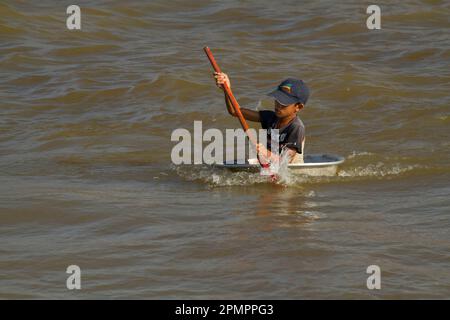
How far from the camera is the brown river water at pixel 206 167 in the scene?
5.57 meters

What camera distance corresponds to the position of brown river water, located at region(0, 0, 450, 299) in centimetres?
557

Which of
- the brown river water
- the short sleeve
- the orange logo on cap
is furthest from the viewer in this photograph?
the short sleeve

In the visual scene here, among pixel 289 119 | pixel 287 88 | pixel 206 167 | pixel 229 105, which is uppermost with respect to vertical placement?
pixel 287 88

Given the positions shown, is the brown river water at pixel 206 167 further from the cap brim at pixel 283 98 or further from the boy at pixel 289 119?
the cap brim at pixel 283 98

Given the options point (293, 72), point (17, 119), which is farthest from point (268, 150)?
point (293, 72)

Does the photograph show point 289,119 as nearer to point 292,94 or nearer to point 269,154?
point 292,94

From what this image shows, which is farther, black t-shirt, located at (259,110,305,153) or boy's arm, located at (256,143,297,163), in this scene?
black t-shirt, located at (259,110,305,153)

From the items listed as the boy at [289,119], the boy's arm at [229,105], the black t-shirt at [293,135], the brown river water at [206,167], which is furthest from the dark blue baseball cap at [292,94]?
the brown river water at [206,167]

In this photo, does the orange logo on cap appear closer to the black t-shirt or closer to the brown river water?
the black t-shirt

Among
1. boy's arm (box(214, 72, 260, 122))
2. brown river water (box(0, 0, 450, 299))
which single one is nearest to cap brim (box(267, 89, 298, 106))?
boy's arm (box(214, 72, 260, 122))

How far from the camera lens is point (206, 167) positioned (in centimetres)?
830

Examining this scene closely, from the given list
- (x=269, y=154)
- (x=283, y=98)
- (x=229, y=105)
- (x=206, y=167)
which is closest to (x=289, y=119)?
(x=283, y=98)
